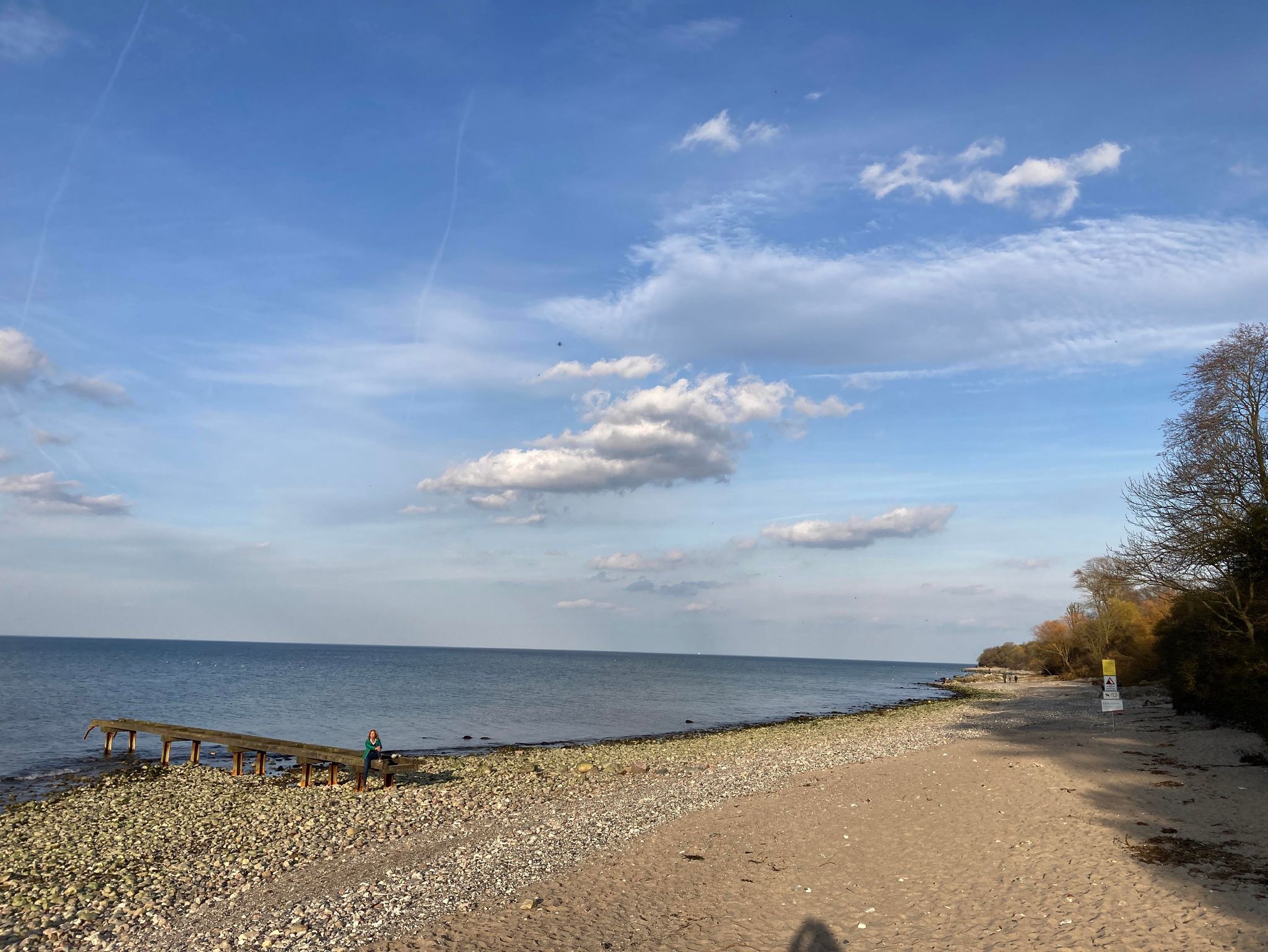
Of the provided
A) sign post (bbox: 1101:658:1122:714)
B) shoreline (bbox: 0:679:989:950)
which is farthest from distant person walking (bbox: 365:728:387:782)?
sign post (bbox: 1101:658:1122:714)

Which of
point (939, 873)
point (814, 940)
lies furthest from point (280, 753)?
point (939, 873)

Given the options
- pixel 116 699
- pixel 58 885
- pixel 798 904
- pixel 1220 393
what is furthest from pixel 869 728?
pixel 116 699

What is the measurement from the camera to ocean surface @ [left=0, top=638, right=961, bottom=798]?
33.7m

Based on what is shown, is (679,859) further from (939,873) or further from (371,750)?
(371,750)

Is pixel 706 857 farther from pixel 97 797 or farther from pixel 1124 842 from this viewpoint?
pixel 97 797

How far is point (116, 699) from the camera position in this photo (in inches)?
2201

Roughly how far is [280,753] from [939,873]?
18.4m

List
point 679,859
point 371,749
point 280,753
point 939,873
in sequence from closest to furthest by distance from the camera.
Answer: point 939,873
point 679,859
point 371,749
point 280,753

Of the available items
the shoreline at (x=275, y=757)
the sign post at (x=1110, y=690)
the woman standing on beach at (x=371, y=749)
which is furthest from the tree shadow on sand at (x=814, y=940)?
the shoreline at (x=275, y=757)

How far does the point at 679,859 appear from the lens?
45.4 ft

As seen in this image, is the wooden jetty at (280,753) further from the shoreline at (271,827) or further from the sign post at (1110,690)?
the sign post at (1110,690)

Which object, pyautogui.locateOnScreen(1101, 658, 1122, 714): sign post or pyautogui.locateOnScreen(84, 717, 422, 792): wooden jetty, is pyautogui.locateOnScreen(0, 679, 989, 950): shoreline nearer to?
pyautogui.locateOnScreen(84, 717, 422, 792): wooden jetty

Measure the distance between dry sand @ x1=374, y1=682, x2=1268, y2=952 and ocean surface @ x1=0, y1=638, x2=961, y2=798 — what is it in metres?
18.8

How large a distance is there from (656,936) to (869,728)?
33.0 metres
